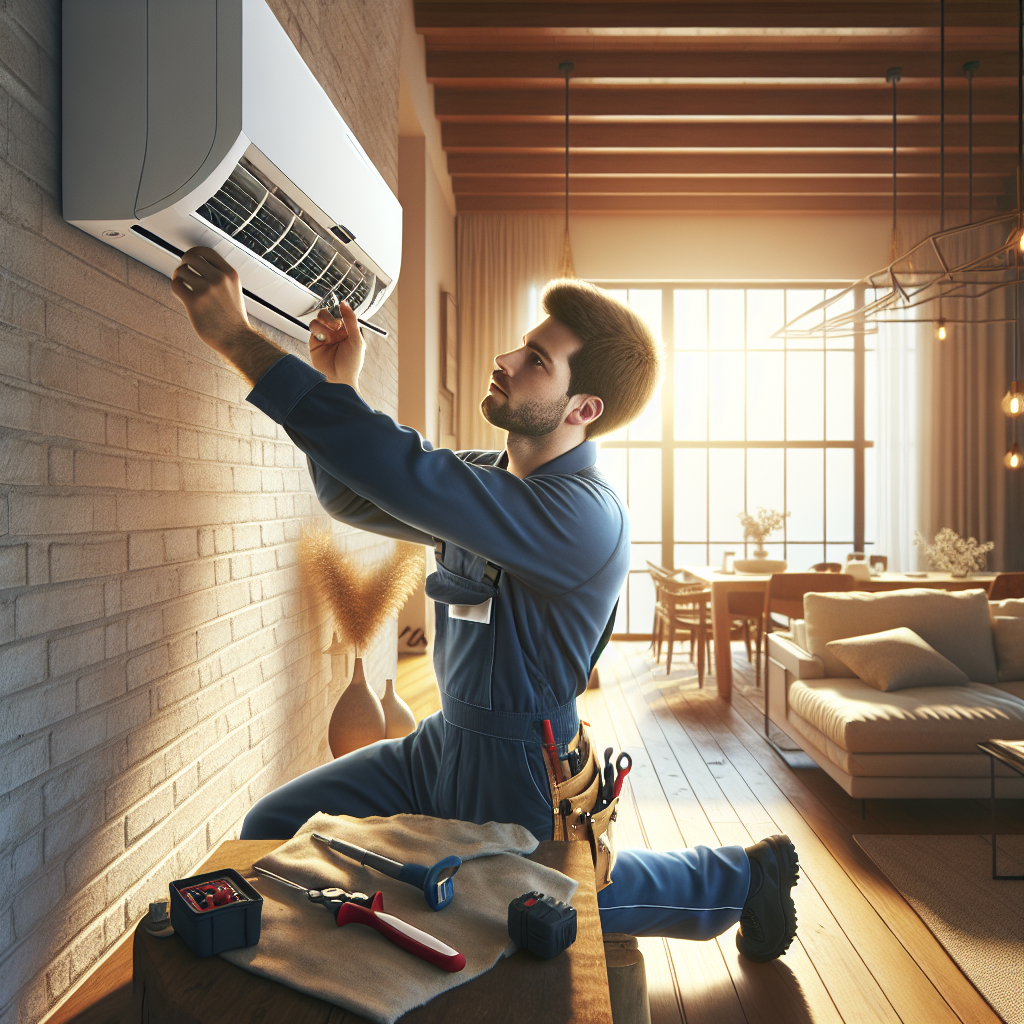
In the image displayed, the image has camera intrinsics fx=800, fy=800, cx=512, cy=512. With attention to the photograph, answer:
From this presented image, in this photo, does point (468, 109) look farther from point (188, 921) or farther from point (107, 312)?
point (188, 921)

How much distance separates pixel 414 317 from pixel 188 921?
5048 millimetres

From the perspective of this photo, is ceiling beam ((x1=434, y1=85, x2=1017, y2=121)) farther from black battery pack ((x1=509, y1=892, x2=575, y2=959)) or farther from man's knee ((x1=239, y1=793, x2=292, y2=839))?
black battery pack ((x1=509, y1=892, x2=575, y2=959))

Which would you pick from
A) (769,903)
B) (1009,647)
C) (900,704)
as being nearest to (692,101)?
(1009,647)

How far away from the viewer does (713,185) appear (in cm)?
679

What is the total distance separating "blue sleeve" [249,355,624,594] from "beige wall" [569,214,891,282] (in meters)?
6.52

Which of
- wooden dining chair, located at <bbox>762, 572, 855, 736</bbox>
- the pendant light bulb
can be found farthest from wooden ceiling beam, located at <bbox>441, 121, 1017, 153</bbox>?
wooden dining chair, located at <bbox>762, 572, 855, 736</bbox>

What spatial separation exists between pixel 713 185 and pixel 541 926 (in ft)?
22.7

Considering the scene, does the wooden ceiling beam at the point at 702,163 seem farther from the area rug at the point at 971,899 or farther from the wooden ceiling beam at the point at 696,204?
the area rug at the point at 971,899

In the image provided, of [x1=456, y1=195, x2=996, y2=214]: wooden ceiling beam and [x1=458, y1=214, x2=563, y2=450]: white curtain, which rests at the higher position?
[x1=456, y1=195, x2=996, y2=214]: wooden ceiling beam

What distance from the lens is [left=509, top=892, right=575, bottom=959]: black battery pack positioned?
892 mm

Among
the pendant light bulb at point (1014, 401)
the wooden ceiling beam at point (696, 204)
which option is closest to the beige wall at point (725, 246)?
the wooden ceiling beam at point (696, 204)

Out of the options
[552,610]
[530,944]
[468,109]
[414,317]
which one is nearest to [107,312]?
[552,610]

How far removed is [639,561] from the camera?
9125 mm

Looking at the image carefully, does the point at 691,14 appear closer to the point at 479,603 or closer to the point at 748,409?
the point at 748,409
